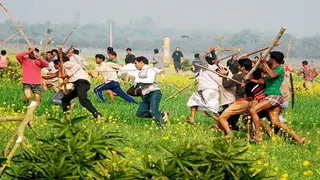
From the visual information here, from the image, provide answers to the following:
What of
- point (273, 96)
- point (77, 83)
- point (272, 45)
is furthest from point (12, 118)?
point (77, 83)

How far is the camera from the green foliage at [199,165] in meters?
4.24

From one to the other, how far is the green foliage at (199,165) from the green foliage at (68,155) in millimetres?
256

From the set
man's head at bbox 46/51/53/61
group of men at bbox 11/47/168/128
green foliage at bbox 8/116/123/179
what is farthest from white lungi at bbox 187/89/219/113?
green foliage at bbox 8/116/123/179

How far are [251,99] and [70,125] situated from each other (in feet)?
25.2

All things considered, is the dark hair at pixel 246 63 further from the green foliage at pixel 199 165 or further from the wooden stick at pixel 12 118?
the wooden stick at pixel 12 118

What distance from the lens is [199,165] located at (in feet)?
14.0

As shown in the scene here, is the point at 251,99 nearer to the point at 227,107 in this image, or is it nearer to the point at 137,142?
the point at 227,107

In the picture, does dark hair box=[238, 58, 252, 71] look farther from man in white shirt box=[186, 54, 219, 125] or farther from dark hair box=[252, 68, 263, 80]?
man in white shirt box=[186, 54, 219, 125]

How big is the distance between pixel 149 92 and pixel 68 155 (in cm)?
912

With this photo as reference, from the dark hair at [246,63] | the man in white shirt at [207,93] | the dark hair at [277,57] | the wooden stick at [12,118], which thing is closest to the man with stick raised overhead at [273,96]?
the dark hair at [277,57]

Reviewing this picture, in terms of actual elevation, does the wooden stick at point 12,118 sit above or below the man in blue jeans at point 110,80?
above

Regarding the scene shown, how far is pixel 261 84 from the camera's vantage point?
11742 millimetres

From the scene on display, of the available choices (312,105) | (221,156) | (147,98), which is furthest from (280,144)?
(312,105)

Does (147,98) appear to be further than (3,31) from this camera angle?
No
